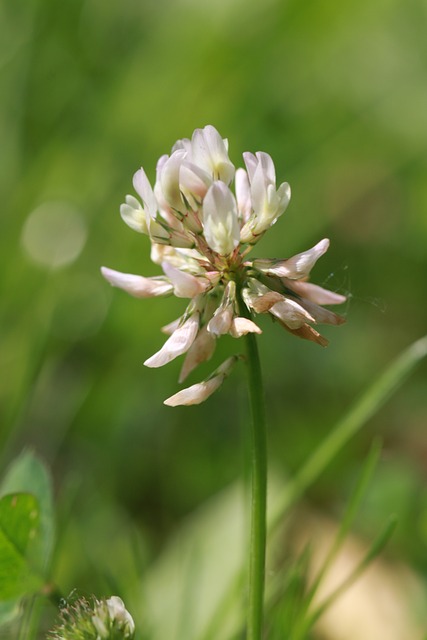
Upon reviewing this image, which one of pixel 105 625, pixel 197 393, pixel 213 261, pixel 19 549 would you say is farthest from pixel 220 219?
pixel 19 549

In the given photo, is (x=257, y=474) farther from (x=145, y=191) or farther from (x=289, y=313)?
(x=145, y=191)

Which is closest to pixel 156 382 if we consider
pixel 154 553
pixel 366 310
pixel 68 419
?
pixel 68 419

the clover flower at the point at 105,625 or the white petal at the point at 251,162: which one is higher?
the white petal at the point at 251,162

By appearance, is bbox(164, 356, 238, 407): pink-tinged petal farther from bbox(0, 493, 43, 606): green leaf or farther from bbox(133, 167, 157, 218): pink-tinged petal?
bbox(0, 493, 43, 606): green leaf

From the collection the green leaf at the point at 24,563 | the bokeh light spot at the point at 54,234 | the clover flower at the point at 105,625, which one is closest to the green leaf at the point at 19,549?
the green leaf at the point at 24,563

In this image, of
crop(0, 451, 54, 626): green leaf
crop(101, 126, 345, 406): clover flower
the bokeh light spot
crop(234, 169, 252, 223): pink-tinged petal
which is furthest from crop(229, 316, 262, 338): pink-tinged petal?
the bokeh light spot

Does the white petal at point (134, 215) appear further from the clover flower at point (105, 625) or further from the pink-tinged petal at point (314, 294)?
the clover flower at point (105, 625)
